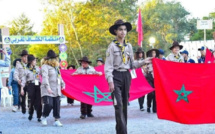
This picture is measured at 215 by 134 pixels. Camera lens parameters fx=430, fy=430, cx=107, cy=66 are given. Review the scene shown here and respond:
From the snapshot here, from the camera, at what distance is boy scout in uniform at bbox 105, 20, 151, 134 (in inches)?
280

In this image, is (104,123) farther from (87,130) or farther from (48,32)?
(48,32)

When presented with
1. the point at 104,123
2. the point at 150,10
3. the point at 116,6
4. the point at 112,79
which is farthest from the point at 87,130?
the point at 150,10

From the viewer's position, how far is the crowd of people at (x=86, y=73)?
7188mm

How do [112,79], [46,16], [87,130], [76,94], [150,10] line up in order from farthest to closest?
[150,10] → [46,16] → [76,94] → [87,130] → [112,79]

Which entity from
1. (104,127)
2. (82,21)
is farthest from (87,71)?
(82,21)

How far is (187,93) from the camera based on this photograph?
7891mm

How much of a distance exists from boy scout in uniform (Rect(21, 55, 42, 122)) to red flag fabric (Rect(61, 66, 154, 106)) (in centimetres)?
86

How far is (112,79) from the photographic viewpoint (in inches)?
278

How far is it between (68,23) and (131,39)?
7.34m

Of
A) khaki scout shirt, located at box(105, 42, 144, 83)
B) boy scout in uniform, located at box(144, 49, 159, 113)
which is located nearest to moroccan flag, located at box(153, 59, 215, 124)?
khaki scout shirt, located at box(105, 42, 144, 83)

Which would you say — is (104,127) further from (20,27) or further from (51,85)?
(20,27)

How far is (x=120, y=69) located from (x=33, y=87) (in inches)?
230

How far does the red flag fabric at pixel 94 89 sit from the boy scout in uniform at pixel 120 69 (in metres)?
5.24

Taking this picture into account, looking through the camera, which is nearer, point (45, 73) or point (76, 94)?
point (45, 73)
